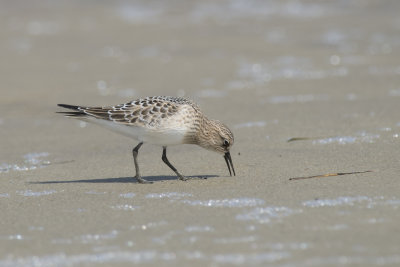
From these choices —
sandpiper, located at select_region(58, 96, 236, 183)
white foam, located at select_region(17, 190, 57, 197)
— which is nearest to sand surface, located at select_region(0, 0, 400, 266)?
white foam, located at select_region(17, 190, 57, 197)

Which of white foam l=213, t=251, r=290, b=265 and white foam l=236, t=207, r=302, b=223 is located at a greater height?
white foam l=236, t=207, r=302, b=223

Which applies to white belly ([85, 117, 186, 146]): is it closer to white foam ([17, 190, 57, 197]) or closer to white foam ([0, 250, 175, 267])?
white foam ([17, 190, 57, 197])

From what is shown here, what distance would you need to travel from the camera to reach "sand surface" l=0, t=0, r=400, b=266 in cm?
447

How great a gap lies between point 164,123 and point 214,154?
1173mm

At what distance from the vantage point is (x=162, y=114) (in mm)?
6344

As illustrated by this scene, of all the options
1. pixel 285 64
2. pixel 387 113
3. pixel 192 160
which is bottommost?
pixel 192 160

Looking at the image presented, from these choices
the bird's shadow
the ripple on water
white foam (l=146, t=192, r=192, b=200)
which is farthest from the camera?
the bird's shadow

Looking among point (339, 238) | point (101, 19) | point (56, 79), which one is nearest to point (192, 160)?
point (339, 238)

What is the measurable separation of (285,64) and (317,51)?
43.7 inches

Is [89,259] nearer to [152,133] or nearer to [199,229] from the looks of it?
[199,229]

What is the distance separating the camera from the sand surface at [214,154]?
4.47m

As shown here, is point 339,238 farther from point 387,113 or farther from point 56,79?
point 56,79

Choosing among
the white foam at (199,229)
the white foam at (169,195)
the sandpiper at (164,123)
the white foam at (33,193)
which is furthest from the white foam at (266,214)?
the white foam at (33,193)

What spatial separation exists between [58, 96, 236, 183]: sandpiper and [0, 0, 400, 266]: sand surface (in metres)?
0.32
